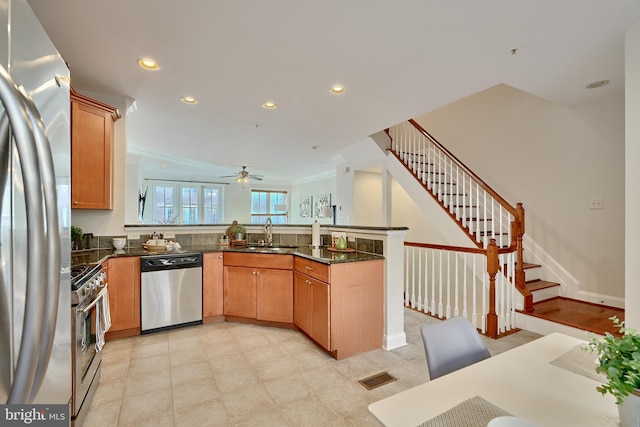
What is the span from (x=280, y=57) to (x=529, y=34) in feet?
6.03

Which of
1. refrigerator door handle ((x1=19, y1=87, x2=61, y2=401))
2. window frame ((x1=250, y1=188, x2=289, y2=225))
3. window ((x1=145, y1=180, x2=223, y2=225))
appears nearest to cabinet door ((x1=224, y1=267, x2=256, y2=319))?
refrigerator door handle ((x1=19, y1=87, x2=61, y2=401))

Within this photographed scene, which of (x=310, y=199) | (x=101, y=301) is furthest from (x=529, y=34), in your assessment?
(x=310, y=199)

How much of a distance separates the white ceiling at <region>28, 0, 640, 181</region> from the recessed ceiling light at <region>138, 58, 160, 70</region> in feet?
0.19

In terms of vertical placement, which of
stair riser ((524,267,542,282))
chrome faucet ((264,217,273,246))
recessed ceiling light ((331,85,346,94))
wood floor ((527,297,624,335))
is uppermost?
recessed ceiling light ((331,85,346,94))

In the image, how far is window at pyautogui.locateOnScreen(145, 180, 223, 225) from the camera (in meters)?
8.51

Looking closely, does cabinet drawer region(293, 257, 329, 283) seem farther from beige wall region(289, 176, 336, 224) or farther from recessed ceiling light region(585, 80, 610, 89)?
beige wall region(289, 176, 336, 224)

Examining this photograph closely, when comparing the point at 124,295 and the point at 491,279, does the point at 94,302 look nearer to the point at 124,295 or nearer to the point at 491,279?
the point at 124,295

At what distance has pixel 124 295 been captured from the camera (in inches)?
120

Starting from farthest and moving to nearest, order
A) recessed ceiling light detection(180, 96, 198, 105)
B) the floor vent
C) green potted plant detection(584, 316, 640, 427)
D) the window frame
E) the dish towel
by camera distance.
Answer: the window frame < recessed ceiling light detection(180, 96, 198, 105) < the floor vent < the dish towel < green potted plant detection(584, 316, 640, 427)

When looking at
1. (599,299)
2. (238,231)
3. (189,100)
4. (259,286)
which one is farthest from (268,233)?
(599,299)

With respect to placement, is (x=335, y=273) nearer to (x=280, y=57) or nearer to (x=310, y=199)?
(x=280, y=57)

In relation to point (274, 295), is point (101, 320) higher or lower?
higher

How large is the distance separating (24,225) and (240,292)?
305 cm

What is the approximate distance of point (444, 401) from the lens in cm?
90
